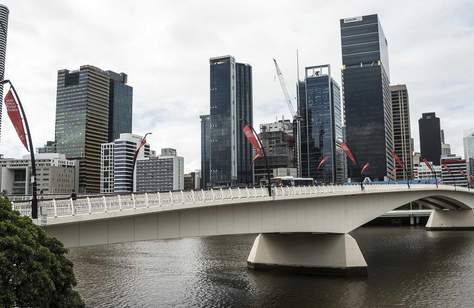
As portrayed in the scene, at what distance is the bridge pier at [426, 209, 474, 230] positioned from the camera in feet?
338

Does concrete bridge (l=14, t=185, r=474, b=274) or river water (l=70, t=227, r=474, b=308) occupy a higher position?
concrete bridge (l=14, t=185, r=474, b=274)

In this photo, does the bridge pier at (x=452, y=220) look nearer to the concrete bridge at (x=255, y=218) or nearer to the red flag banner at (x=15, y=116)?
the concrete bridge at (x=255, y=218)

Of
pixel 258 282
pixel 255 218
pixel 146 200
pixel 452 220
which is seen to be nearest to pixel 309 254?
pixel 258 282

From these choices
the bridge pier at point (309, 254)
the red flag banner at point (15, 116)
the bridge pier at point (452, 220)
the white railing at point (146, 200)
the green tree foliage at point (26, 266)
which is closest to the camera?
the green tree foliage at point (26, 266)

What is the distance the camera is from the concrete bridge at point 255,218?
24938 mm

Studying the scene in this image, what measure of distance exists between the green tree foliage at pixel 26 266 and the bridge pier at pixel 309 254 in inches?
1185

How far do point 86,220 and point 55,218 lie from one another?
5.41 feet

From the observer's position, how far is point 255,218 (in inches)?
1531

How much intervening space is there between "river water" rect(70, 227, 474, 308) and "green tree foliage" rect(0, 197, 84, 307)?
15605mm

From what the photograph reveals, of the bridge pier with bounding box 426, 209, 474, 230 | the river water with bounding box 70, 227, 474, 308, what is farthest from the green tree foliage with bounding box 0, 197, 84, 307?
the bridge pier with bounding box 426, 209, 474, 230

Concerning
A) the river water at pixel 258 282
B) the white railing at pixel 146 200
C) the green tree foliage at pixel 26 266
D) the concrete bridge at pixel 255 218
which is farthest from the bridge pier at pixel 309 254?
the green tree foliage at pixel 26 266

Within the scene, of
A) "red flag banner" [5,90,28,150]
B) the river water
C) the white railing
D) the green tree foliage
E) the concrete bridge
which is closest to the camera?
the green tree foliage

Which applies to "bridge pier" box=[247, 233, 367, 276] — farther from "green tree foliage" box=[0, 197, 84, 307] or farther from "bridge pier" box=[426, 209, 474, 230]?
"bridge pier" box=[426, 209, 474, 230]

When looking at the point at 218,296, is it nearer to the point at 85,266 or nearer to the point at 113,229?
the point at 113,229
